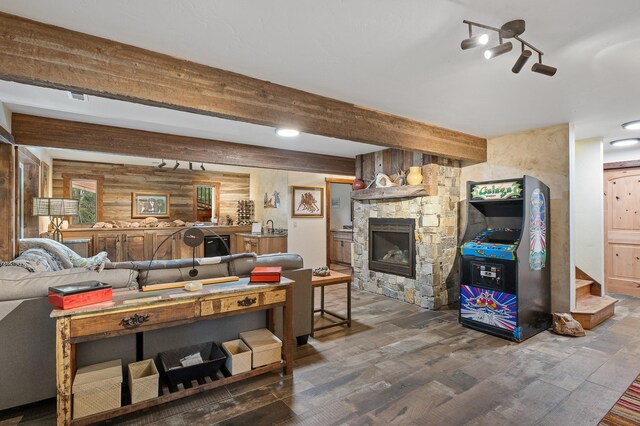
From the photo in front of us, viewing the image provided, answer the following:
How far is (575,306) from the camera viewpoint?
3852mm

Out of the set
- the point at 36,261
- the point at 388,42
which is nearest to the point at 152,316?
the point at 36,261

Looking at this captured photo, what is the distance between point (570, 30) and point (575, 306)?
131 inches

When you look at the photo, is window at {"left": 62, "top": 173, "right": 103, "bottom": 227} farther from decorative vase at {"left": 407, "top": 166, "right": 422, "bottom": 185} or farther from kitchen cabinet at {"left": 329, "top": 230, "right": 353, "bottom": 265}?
decorative vase at {"left": 407, "top": 166, "right": 422, "bottom": 185}

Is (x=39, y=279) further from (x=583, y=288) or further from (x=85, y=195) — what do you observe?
(x=583, y=288)

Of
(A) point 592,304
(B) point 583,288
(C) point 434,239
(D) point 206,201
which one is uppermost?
(D) point 206,201

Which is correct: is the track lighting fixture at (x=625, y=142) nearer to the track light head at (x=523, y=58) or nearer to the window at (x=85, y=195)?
the track light head at (x=523, y=58)

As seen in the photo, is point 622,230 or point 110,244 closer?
point 622,230

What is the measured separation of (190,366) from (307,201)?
5.18m

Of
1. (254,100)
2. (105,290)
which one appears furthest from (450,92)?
(105,290)

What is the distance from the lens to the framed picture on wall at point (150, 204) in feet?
24.4

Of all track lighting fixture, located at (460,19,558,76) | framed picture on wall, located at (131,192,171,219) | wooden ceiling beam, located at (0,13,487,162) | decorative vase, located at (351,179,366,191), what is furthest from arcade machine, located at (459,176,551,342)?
framed picture on wall, located at (131,192,171,219)

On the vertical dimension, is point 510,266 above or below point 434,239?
below

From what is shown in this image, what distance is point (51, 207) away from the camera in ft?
13.6

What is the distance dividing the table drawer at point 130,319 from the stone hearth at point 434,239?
3237 millimetres
